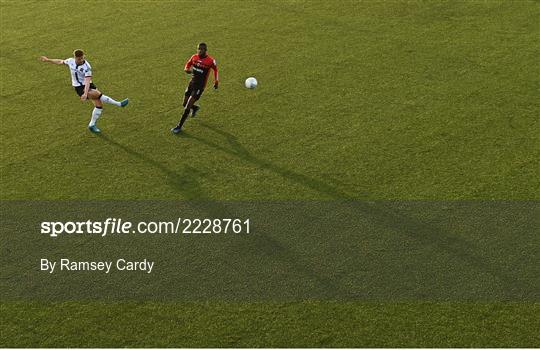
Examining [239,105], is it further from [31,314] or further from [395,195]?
[31,314]

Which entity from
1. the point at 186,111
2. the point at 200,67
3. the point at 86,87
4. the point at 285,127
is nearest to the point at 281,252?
the point at 285,127

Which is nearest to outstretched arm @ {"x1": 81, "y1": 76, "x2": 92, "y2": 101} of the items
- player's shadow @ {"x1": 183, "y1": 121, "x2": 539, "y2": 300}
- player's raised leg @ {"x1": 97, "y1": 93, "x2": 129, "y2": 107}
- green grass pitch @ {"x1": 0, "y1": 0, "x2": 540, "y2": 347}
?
player's raised leg @ {"x1": 97, "y1": 93, "x2": 129, "y2": 107}

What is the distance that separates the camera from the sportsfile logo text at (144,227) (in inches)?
470

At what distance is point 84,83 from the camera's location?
50.3 feet

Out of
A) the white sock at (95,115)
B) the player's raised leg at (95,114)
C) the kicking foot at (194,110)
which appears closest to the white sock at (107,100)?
the player's raised leg at (95,114)

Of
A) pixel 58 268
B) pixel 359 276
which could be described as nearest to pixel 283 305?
pixel 359 276

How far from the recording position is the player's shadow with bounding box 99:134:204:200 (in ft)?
43.2

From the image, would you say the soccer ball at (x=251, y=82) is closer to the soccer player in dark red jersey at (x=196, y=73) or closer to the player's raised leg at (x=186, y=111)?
the soccer player in dark red jersey at (x=196, y=73)

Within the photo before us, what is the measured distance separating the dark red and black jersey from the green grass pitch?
116 cm

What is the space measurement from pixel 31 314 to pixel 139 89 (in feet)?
30.2

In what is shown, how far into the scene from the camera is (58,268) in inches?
433

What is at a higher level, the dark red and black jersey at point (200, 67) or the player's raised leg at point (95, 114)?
the dark red and black jersey at point (200, 67)

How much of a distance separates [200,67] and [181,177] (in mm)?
2998

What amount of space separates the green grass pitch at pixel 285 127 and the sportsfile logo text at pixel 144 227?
885 millimetres
